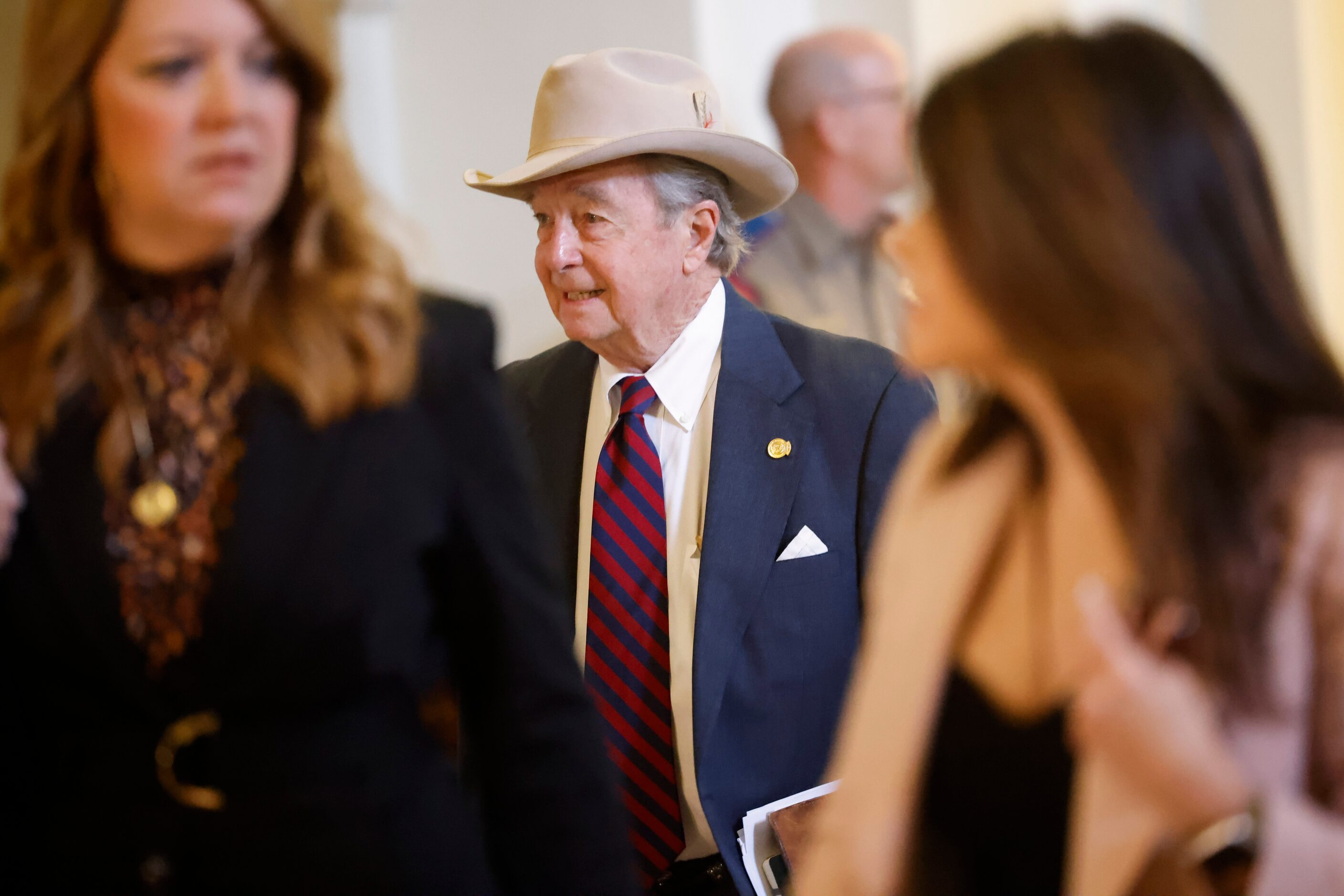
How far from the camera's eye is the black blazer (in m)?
1.03

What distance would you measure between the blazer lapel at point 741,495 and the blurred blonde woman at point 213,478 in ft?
2.54

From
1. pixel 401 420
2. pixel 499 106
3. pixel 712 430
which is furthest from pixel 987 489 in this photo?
pixel 499 106

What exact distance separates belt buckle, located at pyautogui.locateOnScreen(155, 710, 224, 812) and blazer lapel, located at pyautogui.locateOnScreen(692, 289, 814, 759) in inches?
35.7

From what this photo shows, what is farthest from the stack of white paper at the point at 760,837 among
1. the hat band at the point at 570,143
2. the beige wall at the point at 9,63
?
the beige wall at the point at 9,63

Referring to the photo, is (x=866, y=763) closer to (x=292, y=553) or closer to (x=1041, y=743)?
(x=1041, y=743)

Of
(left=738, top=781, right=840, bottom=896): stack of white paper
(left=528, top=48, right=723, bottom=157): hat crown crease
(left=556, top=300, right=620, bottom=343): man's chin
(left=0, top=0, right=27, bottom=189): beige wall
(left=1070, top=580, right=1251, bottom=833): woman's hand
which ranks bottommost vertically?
(left=738, top=781, right=840, bottom=896): stack of white paper

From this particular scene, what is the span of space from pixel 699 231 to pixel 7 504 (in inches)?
54.7

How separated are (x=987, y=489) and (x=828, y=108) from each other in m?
2.55

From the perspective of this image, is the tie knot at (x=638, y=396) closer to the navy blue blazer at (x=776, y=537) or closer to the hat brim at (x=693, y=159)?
the navy blue blazer at (x=776, y=537)

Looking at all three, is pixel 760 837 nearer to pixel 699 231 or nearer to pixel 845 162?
pixel 699 231

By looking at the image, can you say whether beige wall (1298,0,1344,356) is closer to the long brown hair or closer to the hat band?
the hat band

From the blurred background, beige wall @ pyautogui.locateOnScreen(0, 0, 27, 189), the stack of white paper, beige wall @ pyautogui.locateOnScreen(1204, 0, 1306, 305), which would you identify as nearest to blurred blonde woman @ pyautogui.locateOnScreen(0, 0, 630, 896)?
the stack of white paper

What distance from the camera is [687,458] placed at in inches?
80.3

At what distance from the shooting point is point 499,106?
3.66 meters
